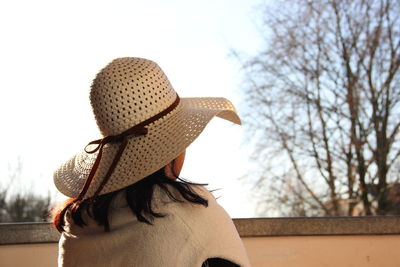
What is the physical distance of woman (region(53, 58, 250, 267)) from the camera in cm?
129

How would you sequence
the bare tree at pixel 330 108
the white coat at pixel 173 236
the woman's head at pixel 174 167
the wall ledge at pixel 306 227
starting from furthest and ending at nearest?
the bare tree at pixel 330 108, the wall ledge at pixel 306 227, the woman's head at pixel 174 167, the white coat at pixel 173 236

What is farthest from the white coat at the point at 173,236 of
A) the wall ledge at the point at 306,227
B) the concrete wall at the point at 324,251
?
the concrete wall at the point at 324,251

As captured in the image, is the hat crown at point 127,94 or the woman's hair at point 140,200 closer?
the woman's hair at point 140,200

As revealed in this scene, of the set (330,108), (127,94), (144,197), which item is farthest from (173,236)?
(330,108)

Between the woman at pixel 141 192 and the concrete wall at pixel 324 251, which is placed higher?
the woman at pixel 141 192

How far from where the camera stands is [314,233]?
2922mm

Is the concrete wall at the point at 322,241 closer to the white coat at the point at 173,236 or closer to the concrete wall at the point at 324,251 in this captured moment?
the concrete wall at the point at 324,251

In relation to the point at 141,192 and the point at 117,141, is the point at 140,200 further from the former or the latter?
the point at 117,141

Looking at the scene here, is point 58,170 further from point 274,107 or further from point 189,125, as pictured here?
point 274,107

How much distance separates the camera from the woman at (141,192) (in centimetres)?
129

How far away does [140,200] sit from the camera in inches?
51.6

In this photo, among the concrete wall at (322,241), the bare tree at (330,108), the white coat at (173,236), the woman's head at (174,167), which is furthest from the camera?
the bare tree at (330,108)

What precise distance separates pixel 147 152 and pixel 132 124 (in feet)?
0.26

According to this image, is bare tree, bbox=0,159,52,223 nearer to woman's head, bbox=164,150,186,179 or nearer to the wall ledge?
the wall ledge
